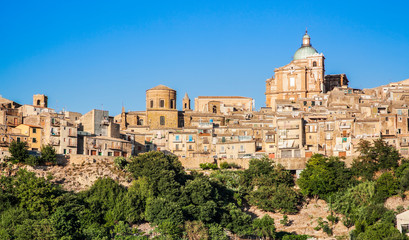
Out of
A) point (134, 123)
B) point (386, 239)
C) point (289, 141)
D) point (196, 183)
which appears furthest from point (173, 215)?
point (134, 123)

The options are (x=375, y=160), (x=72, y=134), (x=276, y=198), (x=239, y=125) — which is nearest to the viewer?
(x=276, y=198)

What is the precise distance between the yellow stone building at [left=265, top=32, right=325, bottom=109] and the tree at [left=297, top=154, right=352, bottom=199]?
92.3 feet

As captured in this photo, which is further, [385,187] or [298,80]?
[298,80]

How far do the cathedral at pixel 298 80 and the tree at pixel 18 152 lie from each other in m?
39.0

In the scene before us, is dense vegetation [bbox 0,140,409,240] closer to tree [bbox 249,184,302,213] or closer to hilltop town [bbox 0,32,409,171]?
tree [bbox 249,184,302,213]

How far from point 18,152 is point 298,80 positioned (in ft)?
142

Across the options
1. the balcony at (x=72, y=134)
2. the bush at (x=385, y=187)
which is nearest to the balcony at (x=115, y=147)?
the balcony at (x=72, y=134)

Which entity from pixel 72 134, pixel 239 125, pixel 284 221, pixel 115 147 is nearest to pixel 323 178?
pixel 284 221

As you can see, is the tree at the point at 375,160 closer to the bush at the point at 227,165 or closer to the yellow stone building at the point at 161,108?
the bush at the point at 227,165

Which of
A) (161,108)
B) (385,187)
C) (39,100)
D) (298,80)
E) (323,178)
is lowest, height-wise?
(385,187)

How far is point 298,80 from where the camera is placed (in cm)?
9262

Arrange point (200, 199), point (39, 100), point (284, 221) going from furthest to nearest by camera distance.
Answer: point (39, 100)
point (284, 221)
point (200, 199)

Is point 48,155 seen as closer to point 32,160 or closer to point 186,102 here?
point 32,160

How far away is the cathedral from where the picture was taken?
92250mm
